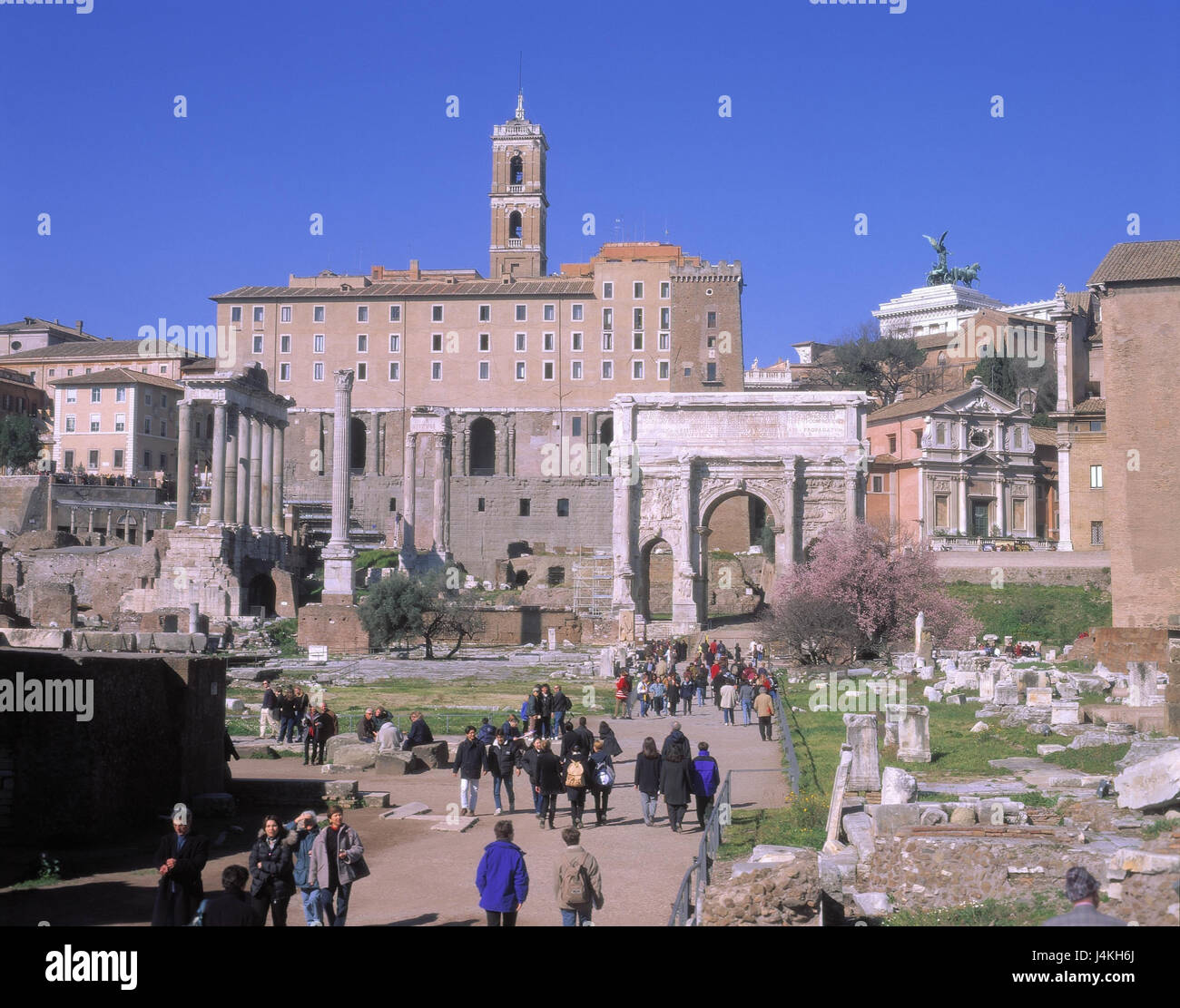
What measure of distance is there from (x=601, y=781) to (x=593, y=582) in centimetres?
4652

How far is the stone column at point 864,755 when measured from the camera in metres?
15.8

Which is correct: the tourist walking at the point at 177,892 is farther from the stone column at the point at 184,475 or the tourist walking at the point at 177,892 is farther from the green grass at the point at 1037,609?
the stone column at the point at 184,475

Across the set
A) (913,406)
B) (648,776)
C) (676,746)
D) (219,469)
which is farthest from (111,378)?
(676,746)

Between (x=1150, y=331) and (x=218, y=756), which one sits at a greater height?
(x=1150, y=331)

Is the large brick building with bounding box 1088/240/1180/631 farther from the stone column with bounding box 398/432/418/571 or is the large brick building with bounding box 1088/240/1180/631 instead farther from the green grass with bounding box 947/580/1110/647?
the stone column with bounding box 398/432/418/571

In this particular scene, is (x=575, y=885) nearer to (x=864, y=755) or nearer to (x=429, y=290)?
(x=864, y=755)

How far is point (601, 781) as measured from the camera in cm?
1727

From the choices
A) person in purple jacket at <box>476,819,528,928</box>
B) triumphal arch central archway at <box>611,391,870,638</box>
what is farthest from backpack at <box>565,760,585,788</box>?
triumphal arch central archway at <box>611,391,870,638</box>

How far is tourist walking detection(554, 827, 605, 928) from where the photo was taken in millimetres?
10281
